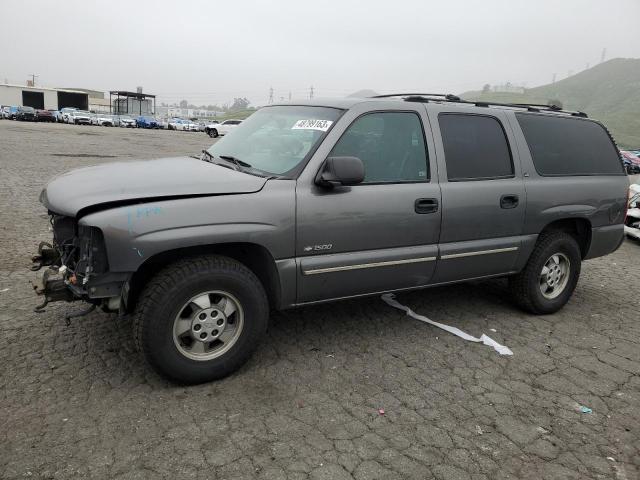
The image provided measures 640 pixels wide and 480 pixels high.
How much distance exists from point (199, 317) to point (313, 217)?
976 mm

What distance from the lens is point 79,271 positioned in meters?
3.00

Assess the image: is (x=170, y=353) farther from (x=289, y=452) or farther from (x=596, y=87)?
(x=596, y=87)

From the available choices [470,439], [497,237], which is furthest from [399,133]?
[470,439]

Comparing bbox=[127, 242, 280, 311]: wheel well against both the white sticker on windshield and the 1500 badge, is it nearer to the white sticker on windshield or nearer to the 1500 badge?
the 1500 badge

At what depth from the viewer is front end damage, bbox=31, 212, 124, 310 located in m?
2.95

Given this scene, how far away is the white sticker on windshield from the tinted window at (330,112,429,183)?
150 millimetres

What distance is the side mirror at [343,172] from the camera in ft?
11.0

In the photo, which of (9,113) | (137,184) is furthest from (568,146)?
(9,113)

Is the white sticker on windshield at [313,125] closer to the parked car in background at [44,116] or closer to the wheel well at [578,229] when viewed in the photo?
the wheel well at [578,229]

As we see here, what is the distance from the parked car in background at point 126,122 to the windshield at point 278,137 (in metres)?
54.3

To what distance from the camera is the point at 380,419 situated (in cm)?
310

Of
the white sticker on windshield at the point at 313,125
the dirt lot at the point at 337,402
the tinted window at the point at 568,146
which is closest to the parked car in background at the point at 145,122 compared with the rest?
the dirt lot at the point at 337,402

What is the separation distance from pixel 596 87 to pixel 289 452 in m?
205

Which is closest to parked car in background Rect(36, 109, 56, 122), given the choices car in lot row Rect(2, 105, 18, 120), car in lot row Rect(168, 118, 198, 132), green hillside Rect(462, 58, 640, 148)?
car in lot row Rect(2, 105, 18, 120)
